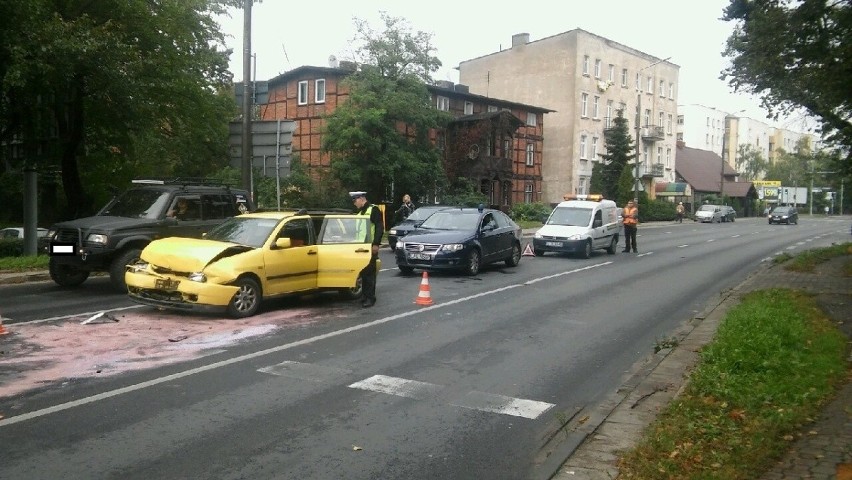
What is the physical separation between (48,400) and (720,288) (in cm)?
1352

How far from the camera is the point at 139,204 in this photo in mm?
13875

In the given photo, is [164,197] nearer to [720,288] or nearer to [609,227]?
[720,288]

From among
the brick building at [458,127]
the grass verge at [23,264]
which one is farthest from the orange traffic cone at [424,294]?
the brick building at [458,127]

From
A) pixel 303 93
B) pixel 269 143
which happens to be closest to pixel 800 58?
pixel 269 143

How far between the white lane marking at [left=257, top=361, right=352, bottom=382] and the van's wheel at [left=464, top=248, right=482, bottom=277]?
9.24m

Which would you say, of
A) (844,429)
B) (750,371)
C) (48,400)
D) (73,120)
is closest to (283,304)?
(48,400)

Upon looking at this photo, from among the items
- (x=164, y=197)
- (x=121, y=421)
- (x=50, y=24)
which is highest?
(x=50, y=24)

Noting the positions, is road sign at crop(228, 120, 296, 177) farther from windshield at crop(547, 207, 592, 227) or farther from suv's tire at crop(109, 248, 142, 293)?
windshield at crop(547, 207, 592, 227)

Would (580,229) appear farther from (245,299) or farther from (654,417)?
(654,417)

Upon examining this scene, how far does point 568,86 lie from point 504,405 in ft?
180

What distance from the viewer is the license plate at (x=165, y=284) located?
1029 cm

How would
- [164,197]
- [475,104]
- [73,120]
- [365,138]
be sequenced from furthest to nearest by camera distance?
[475,104], [365,138], [73,120], [164,197]

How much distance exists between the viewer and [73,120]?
20.4m

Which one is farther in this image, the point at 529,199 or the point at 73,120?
the point at 529,199
